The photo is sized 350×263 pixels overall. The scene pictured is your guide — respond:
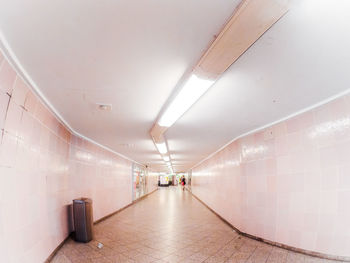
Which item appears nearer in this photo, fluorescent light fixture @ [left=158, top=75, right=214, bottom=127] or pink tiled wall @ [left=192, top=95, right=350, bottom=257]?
fluorescent light fixture @ [left=158, top=75, right=214, bottom=127]

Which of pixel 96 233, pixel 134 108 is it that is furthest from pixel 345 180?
pixel 96 233

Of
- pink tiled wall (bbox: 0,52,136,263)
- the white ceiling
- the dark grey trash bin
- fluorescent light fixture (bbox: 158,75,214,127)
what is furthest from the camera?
the dark grey trash bin

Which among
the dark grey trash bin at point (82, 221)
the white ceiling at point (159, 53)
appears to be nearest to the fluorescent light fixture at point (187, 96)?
the white ceiling at point (159, 53)

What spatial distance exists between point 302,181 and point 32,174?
166 inches

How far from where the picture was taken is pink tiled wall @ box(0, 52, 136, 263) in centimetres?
205

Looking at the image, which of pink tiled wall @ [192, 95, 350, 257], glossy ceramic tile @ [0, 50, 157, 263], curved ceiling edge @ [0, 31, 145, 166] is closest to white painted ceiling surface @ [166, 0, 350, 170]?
pink tiled wall @ [192, 95, 350, 257]

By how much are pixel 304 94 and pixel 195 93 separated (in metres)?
1.59

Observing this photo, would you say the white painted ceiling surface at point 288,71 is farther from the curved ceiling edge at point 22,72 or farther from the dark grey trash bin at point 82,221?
the dark grey trash bin at point 82,221

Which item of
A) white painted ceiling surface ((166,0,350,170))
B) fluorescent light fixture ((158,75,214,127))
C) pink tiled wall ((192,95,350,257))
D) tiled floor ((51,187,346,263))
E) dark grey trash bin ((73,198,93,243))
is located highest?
white painted ceiling surface ((166,0,350,170))

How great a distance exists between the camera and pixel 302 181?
11.1 ft

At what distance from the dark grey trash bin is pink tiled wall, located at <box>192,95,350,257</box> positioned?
11.7 ft

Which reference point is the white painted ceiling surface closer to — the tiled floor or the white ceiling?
the white ceiling

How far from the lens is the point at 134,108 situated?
10.6 feet

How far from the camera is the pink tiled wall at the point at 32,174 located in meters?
2.05
